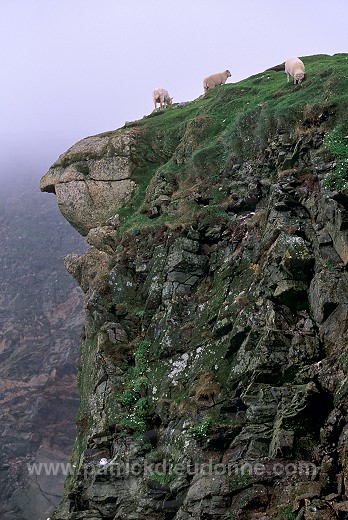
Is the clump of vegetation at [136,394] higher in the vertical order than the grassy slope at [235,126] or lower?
Answer: lower

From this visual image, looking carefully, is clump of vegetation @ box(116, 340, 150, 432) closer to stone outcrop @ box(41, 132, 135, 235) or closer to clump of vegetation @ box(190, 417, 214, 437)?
clump of vegetation @ box(190, 417, 214, 437)

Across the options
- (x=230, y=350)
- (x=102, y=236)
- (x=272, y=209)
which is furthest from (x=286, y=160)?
(x=102, y=236)

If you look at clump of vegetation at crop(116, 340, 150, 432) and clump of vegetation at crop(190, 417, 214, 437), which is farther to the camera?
clump of vegetation at crop(116, 340, 150, 432)

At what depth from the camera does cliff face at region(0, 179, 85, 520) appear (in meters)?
56.5

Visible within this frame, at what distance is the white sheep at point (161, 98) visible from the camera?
35281 mm

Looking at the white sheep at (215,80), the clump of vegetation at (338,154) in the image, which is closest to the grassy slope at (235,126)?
the clump of vegetation at (338,154)

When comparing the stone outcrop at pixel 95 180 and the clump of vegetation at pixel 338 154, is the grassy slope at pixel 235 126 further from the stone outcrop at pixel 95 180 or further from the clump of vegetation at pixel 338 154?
the stone outcrop at pixel 95 180

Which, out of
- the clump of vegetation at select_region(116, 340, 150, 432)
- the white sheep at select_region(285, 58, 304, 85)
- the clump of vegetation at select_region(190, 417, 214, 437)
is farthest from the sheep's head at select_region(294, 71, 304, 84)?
the clump of vegetation at select_region(190, 417, 214, 437)

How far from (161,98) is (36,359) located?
46096 mm

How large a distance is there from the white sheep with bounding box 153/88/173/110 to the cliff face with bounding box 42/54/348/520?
450 inches

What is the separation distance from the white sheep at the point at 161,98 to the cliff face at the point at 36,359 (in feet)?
131

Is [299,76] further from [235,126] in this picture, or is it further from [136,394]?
[136,394]

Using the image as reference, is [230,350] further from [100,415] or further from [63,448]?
[63,448]

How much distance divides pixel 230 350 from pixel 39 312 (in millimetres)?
70189
